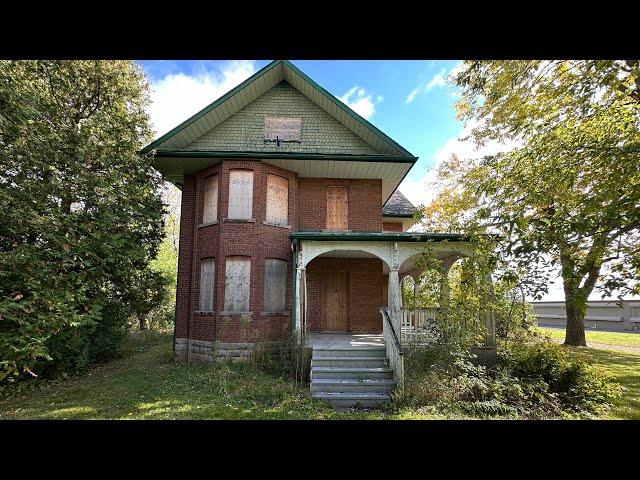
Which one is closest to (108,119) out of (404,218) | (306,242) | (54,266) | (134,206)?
(134,206)

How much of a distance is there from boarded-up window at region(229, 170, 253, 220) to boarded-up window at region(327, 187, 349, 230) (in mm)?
3014

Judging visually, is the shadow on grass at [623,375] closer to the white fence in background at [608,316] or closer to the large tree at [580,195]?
the large tree at [580,195]

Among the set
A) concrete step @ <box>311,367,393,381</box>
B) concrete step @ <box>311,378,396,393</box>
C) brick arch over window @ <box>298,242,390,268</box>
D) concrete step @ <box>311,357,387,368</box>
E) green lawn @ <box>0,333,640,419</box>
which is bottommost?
green lawn @ <box>0,333,640,419</box>

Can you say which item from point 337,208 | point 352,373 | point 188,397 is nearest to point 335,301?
point 337,208

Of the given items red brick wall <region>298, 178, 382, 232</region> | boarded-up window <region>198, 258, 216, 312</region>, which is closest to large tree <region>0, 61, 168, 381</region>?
boarded-up window <region>198, 258, 216, 312</region>

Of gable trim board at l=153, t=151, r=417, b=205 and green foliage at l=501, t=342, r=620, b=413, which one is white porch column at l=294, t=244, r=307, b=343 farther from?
green foliage at l=501, t=342, r=620, b=413

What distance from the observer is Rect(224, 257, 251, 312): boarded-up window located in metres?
12.0

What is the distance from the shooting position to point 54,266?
9617mm

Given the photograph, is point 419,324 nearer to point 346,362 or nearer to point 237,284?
point 346,362

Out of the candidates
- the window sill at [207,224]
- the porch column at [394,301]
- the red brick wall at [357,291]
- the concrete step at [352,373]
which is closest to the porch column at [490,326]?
the porch column at [394,301]

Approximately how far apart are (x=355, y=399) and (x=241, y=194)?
7.42 meters
